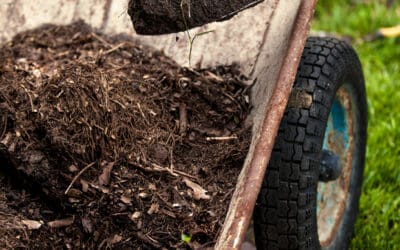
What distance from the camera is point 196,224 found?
2.17 m

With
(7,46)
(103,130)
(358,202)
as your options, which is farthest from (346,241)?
(7,46)

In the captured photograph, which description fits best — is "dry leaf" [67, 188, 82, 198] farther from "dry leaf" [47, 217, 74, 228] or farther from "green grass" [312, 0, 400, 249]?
"green grass" [312, 0, 400, 249]

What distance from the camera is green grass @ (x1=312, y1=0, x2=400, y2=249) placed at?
293 centimetres

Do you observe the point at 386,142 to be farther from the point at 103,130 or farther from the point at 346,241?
the point at 103,130

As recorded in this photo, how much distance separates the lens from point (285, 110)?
2.29 m

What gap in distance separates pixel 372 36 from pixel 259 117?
214 centimetres

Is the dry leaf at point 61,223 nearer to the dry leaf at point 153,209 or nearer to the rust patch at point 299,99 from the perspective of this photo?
the dry leaf at point 153,209

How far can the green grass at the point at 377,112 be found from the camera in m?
2.93

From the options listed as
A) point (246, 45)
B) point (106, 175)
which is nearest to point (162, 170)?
point (106, 175)

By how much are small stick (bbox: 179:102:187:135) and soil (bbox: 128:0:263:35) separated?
0.38 m

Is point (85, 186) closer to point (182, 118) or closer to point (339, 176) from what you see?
point (182, 118)

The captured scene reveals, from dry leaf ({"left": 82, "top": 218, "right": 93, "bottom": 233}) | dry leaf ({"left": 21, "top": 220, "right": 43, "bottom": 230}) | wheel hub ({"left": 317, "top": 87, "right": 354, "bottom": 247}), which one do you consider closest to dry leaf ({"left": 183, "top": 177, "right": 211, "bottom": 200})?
dry leaf ({"left": 82, "top": 218, "right": 93, "bottom": 233})

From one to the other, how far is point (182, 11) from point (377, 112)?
5.80 ft

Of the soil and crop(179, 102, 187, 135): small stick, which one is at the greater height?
the soil
